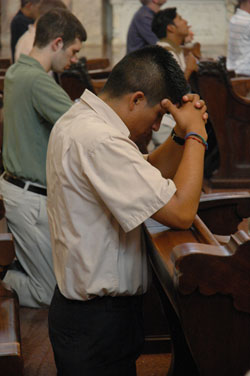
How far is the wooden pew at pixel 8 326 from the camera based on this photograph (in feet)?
6.92

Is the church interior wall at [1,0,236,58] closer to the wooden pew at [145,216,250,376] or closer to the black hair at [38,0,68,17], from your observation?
the black hair at [38,0,68,17]

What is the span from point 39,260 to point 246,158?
268 centimetres

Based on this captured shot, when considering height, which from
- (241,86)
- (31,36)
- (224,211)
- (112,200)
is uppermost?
(112,200)

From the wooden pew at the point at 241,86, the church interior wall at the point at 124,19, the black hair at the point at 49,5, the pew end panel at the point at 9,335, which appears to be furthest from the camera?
the church interior wall at the point at 124,19

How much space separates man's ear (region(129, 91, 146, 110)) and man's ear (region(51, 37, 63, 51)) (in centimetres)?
178

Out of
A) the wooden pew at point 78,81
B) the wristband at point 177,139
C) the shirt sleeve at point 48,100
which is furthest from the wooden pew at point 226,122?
the wristband at point 177,139

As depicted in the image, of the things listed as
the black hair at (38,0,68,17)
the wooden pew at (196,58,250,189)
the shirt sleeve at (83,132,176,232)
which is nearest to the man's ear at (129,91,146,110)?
the shirt sleeve at (83,132,176,232)

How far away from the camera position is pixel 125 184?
180 centimetres

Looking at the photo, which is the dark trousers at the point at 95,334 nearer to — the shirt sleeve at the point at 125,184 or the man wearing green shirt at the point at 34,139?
the shirt sleeve at the point at 125,184

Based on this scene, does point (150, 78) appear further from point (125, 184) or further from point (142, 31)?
point (142, 31)

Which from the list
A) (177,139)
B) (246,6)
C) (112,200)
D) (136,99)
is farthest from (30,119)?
(246,6)

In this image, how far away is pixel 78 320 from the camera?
2025mm

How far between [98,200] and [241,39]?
15.3 feet

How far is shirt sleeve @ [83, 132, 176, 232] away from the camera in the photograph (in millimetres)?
1795
